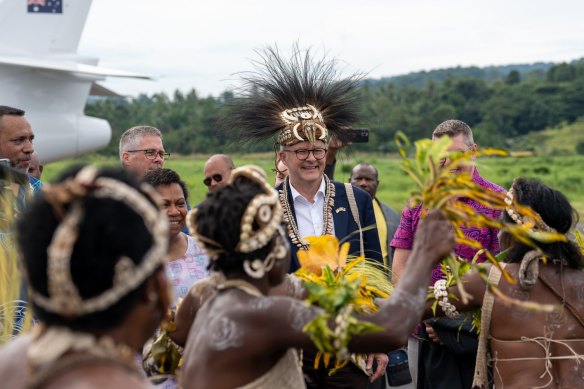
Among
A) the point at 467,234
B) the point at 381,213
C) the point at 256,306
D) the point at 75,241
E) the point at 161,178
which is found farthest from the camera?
the point at 381,213

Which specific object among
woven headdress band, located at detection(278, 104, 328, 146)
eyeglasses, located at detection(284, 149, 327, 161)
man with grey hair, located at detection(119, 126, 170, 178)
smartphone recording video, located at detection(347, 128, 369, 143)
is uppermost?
woven headdress band, located at detection(278, 104, 328, 146)

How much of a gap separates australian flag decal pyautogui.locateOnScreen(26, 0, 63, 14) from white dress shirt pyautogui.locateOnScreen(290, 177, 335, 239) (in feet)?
53.7

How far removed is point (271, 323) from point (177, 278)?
1.91 m

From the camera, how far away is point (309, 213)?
18.5ft

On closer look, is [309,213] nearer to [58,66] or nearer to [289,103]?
[289,103]

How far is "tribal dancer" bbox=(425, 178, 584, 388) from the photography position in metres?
4.34

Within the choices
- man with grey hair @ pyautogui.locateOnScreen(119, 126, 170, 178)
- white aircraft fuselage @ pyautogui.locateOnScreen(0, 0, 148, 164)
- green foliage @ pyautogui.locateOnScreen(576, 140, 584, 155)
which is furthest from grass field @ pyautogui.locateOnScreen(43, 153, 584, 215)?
man with grey hair @ pyautogui.locateOnScreen(119, 126, 170, 178)

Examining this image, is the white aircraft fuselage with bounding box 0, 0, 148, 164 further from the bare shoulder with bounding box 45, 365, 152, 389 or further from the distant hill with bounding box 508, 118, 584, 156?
the distant hill with bounding box 508, 118, 584, 156

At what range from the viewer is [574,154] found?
45781mm

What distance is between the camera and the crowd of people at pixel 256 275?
2.25 metres

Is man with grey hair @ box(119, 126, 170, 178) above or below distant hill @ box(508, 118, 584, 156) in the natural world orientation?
above

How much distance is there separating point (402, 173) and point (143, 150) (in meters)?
23.8

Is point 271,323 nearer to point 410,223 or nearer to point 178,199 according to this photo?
point 178,199

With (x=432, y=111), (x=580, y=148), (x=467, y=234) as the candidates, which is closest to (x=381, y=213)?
(x=467, y=234)
